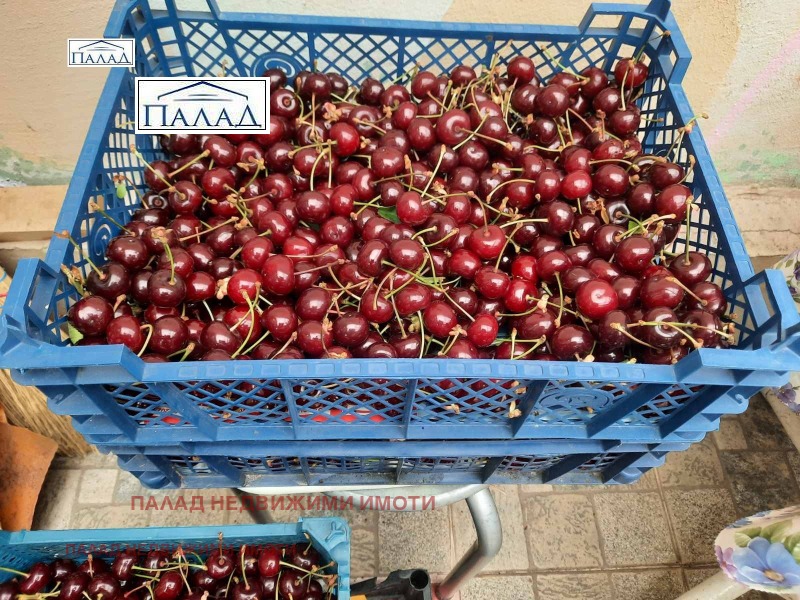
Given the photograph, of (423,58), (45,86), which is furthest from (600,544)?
(45,86)

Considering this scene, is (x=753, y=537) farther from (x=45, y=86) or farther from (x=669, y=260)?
(x=45, y=86)

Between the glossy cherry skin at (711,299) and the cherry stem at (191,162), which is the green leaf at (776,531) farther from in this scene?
the cherry stem at (191,162)

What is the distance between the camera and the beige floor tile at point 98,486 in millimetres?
1562

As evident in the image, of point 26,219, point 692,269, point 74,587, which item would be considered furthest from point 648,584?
point 26,219

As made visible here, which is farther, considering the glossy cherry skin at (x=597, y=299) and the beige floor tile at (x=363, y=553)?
the beige floor tile at (x=363, y=553)

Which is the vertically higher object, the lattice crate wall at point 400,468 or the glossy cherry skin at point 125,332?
the glossy cherry skin at point 125,332

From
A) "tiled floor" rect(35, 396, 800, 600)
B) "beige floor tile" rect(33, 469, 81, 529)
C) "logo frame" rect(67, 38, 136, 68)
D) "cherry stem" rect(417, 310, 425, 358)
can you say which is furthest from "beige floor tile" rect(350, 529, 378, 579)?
"logo frame" rect(67, 38, 136, 68)

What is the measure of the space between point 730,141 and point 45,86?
203cm

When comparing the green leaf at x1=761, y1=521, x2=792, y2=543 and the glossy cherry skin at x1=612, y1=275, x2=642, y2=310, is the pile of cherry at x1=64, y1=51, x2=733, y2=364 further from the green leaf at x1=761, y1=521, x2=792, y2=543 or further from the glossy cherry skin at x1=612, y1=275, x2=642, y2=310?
the green leaf at x1=761, y1=521, x2=792, y2=543

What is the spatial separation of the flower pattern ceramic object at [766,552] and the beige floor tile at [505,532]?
525 millimetres

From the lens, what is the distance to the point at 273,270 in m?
0.85

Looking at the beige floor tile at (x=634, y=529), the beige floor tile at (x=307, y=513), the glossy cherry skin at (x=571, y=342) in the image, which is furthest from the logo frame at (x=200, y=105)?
the beige floor tile at (x=634, y=529)

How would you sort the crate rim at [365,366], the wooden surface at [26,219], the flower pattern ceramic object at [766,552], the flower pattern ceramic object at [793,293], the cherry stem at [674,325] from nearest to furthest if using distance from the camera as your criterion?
the crate rim at [365,366], the cherry stem at [674,325], the flower pattern ceramic object at [766,552], the flower pattern ceramic object at [793,293], the wooden surface at [26,219]

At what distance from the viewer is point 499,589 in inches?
57.2
